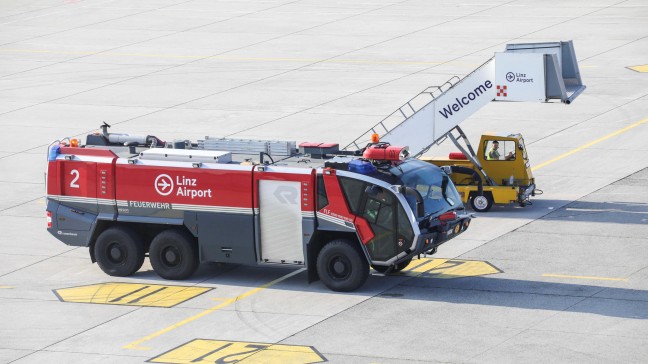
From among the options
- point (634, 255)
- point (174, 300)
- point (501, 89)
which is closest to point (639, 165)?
point (501, 89)

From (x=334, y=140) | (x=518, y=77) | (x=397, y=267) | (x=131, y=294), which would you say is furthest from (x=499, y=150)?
(x=131, y=294)

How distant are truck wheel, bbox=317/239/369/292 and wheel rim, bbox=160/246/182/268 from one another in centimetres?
279

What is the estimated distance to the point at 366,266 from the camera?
23172 millimetres

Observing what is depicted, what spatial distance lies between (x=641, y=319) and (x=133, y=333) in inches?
331

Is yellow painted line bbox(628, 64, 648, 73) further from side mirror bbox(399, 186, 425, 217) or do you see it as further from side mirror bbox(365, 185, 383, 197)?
side mirror bbox(365, 185, 383, 197)

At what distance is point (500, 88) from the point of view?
29234mm

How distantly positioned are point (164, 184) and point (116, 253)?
5.73ft

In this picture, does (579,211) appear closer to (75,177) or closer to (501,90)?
(501,90)

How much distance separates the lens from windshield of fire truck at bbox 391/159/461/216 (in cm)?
2331

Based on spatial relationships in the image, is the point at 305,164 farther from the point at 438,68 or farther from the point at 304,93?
the point at 438,68

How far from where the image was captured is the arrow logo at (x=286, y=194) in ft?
76.4

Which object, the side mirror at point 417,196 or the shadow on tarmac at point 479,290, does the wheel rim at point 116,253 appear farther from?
the side mirror at point 417,196

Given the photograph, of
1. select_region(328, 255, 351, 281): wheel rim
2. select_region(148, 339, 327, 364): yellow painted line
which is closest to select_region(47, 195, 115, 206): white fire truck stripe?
select_region(328, 255, 351, 281): wheel rim

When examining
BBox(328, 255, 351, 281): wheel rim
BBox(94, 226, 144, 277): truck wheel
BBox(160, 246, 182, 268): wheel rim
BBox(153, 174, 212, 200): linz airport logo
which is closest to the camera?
BBox(328, 255, 351, 281): wheel rim
